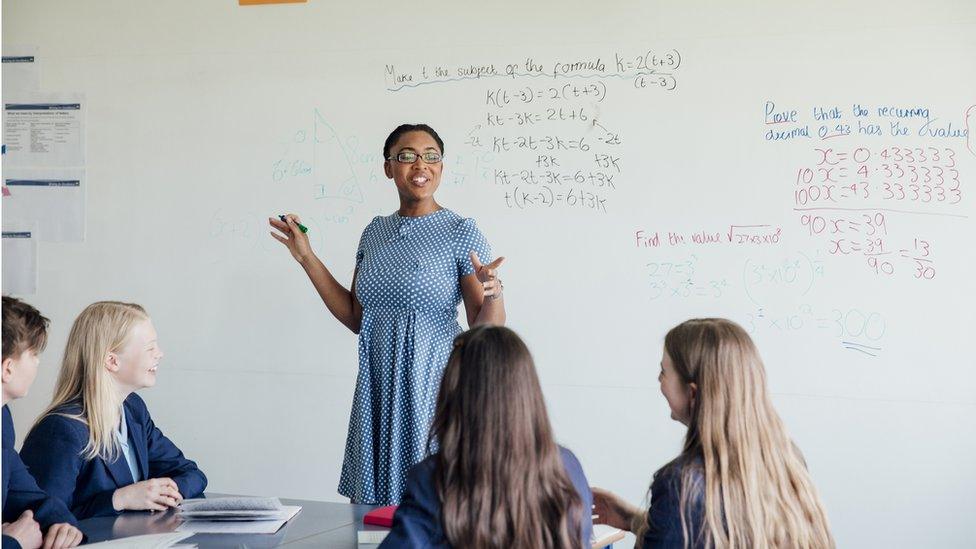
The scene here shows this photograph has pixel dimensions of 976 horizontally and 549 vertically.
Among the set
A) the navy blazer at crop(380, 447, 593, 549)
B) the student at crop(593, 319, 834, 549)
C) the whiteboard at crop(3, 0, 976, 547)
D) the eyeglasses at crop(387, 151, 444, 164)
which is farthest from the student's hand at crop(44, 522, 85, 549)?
the whiteboard at crop(3, 0, 976, 547)

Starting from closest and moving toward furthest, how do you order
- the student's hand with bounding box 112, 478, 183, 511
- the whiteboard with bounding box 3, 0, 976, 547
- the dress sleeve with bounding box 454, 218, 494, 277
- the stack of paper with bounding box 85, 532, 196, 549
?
the stack of paper with bounding box 85, 532, 196, 549 < the student's hand with bounding box 112, 478, 183, 511 < the dress sleeve with bounding box 454, 218, 494, 277 < the whiteboard with bounding box 3, 0, 976, 547

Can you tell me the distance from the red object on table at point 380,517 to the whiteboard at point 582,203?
1.76 m

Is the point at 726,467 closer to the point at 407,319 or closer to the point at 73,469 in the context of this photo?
the point at 407,319

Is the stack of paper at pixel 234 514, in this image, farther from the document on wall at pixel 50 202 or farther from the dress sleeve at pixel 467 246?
the document on wall at pixel 50 202

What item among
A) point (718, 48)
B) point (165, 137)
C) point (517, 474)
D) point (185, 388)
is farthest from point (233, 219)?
point (517, 474)

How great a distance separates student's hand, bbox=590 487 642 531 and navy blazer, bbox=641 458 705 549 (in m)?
0.21

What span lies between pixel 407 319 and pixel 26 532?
3.79 feet

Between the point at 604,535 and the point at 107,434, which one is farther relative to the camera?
the point at 107,434

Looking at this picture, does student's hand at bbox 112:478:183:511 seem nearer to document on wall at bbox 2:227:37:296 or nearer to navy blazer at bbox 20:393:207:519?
navy blazer at bbox 20:393:207:519

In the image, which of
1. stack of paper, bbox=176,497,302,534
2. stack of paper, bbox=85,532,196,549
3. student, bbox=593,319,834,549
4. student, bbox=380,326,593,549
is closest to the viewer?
A: student, bbox=380,326,593,549

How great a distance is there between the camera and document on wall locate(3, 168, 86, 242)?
4469 mm

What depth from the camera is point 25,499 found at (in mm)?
2100

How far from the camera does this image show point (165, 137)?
438 centimetres

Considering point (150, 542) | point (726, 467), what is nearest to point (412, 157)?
point (150, 542)
